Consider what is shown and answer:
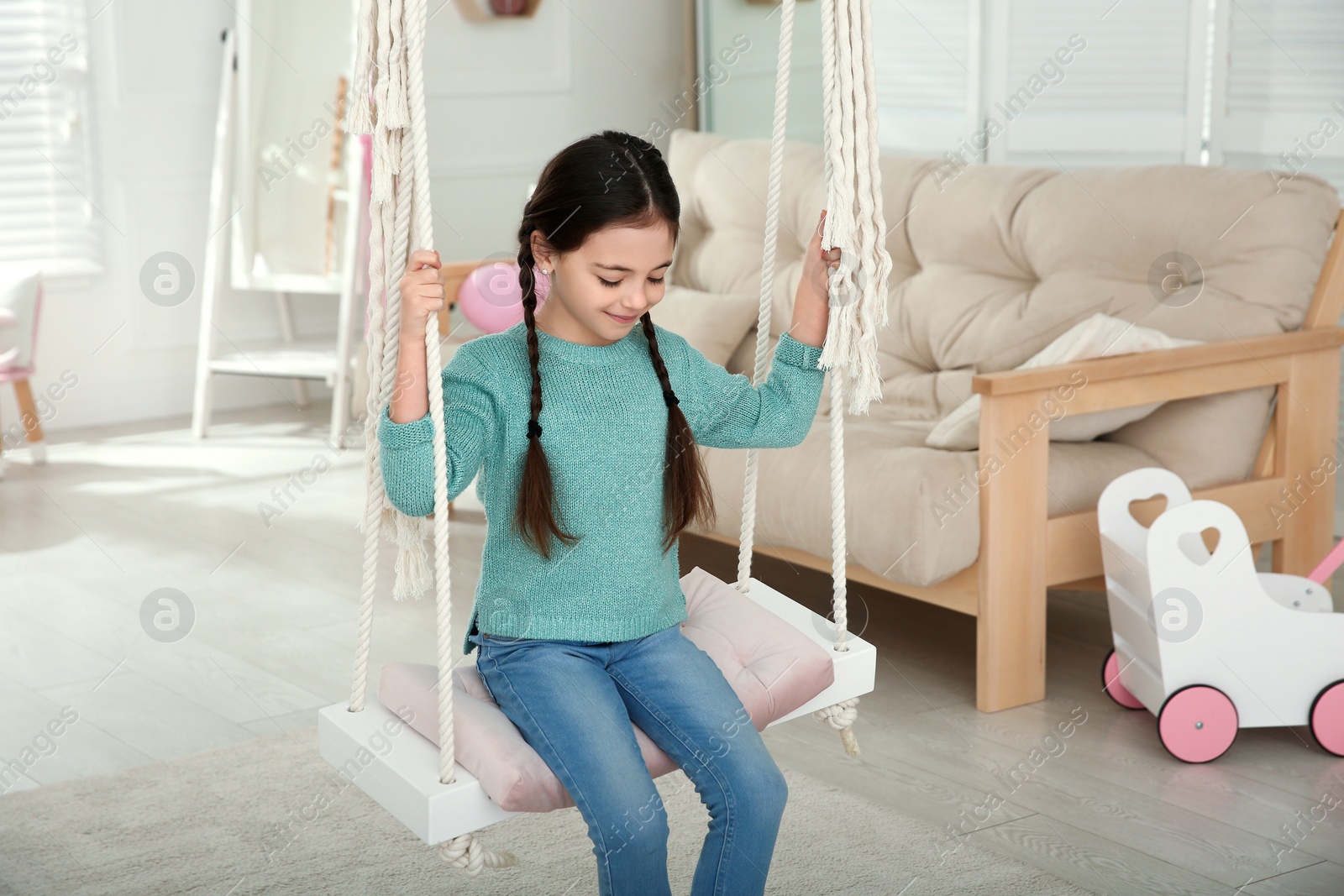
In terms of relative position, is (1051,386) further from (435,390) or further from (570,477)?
(435,390)

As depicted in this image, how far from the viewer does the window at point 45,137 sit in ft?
14.0

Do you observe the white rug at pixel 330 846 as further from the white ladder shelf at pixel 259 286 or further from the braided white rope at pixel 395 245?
the white ladder shelf at pixel 259 286

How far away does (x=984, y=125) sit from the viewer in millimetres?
3832

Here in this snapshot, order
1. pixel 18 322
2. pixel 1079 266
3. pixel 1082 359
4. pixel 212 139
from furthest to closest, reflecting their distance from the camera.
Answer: pixel 212 139 → pixel 18 322 → pixel 1079 266 → pixel 1082 359

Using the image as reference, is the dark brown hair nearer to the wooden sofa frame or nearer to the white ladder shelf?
the wooden sofa frame

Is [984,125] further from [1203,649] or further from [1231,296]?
[1203,649]

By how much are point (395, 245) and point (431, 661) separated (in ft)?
4.50

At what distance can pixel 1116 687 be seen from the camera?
2.33 metres

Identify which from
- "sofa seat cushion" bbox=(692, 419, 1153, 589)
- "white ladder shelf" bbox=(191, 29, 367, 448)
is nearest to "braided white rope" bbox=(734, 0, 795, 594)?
"sofa seat cushion" bbox=(692, 419, 1153, 589)

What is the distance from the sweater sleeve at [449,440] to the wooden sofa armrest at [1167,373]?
42.1 inches

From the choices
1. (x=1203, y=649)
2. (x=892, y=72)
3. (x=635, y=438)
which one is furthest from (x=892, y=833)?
(x=892, y=72)

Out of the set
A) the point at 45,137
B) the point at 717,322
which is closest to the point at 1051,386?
the point at 717,322

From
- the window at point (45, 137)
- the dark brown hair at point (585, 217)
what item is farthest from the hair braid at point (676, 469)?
the window at point (45, 137)

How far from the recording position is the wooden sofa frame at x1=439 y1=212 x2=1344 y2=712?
227 cm
